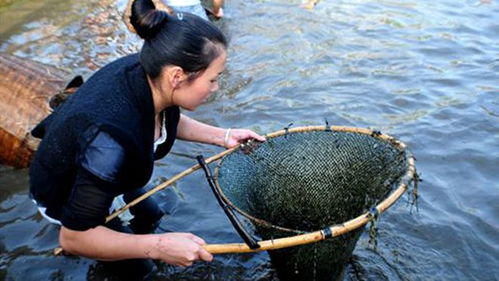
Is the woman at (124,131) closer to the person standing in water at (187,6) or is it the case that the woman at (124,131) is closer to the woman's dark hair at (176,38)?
the woman's dark hair at (176,38)

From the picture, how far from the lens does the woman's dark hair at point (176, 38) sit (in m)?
2.15

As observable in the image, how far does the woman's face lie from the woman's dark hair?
5cm

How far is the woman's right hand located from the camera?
2.19 m

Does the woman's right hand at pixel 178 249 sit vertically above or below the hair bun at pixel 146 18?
below

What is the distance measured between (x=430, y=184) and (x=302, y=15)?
465 cm

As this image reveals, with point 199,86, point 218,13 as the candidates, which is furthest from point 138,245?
point 218,13

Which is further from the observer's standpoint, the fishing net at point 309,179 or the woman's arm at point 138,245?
the fishing net at point 309,179

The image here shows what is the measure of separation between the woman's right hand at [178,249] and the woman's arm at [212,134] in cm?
103

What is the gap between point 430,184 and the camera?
163 inches

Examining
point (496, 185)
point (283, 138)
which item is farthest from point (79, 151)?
point (496, 185)

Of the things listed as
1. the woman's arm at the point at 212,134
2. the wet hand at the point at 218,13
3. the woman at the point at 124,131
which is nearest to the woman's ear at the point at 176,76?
the woman at the point at 124,131

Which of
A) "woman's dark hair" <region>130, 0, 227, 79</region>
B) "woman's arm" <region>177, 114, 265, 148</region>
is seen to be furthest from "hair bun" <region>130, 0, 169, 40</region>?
"woman's arm" <region>177, 114, 265, 148</region>

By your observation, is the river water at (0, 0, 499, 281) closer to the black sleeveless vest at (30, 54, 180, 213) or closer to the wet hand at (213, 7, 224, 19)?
the wet hand at (213, 7, 224, 19)

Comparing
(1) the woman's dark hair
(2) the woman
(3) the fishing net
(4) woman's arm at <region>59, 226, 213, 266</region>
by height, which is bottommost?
(3) the fishing net
